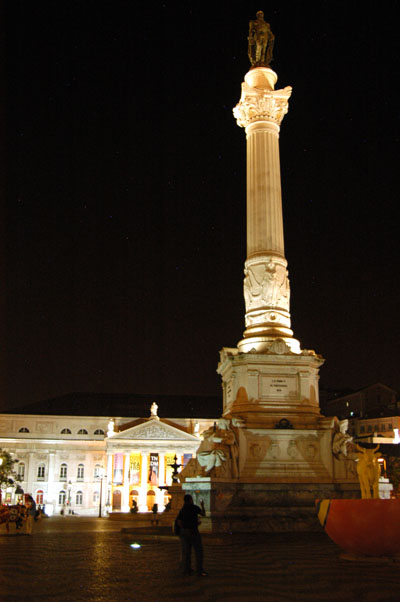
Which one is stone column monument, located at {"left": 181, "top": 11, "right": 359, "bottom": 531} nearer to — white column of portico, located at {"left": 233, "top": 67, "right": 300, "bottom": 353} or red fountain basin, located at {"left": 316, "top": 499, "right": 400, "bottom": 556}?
white column of portico, located at {"left": 233, "top": 67, "right": 300, "bottom": 353}

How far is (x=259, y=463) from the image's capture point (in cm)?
2661

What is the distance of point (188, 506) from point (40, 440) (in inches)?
3427

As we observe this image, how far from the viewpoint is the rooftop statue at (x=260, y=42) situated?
35.0 metres

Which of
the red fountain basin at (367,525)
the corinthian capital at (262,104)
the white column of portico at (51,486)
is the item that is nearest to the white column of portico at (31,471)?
the white column of portico at (51,486)

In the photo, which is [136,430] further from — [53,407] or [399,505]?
[399,505]

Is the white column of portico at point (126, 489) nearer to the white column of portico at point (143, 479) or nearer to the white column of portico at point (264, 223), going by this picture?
the white column of portico at point (143, 479)

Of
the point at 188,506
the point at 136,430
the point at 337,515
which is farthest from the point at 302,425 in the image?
the point at 136,430

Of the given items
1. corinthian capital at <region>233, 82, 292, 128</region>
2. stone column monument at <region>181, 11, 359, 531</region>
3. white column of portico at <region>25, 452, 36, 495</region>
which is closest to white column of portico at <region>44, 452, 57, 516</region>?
white column of portico at <region>25, 452, 36, 495</region>

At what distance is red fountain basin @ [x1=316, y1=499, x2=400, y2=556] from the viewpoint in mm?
14133

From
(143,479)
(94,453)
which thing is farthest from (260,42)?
(94,453)

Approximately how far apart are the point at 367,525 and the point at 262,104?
23753 millimetres

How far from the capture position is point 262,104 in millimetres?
32844

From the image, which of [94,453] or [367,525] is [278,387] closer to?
[367,525]

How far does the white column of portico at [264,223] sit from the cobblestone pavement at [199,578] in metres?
11.9
